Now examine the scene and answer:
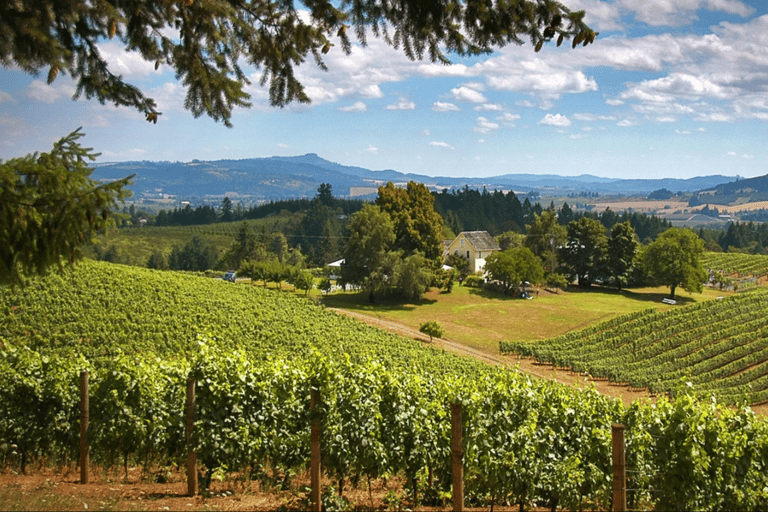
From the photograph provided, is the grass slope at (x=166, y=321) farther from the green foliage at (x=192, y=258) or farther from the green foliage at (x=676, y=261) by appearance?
the green foliage at (x=192, y=258)

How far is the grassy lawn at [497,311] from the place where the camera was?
44.2 meters

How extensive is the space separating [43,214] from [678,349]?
127 feet

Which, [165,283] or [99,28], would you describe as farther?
[165,283]

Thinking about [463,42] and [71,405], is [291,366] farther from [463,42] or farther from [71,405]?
[463,42]

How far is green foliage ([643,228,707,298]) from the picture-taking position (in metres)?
62.1

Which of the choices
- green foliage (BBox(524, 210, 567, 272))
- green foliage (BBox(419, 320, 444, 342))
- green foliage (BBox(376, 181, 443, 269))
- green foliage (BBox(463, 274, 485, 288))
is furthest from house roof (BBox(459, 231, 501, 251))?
green foliage (BBox(419, 320, 444, 342))

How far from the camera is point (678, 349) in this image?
3750cm

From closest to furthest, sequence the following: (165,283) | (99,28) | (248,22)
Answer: (99,28)
(248,22)
(165,283)

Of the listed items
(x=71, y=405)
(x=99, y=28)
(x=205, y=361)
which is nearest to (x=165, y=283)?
(x=71, y=405)

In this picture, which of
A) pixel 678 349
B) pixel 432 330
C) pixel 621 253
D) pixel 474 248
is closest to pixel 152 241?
pixel 474 248

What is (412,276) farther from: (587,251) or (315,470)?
(315,470)

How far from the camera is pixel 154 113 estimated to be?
698 centimetres

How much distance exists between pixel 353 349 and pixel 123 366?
19.7 metres

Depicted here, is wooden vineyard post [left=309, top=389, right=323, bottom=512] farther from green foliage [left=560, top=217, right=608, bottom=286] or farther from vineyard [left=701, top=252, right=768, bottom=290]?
vineyard [left=701, top=252, right=768, bottom=290]
